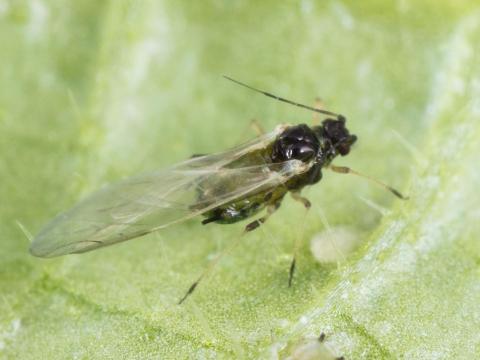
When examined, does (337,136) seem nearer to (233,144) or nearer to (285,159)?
(285,159)

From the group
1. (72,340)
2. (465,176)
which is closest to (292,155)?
(465,176)

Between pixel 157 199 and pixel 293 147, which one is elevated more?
pixel 293 147

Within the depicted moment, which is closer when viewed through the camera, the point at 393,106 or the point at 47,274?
the point at 47,274

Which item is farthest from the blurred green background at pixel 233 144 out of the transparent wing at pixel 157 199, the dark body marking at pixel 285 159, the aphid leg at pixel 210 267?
the transparent wing at pixel 157 199

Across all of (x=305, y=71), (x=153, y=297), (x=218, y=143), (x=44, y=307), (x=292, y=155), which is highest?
(x=305, y=71)

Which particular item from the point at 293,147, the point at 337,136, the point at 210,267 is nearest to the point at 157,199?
the point at 210,267

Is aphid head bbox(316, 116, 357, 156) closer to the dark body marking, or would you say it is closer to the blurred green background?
the dark body marking

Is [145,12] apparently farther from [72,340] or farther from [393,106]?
[72,340]

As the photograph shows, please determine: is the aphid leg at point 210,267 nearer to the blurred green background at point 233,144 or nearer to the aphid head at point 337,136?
the blurred green background at point 233,144
